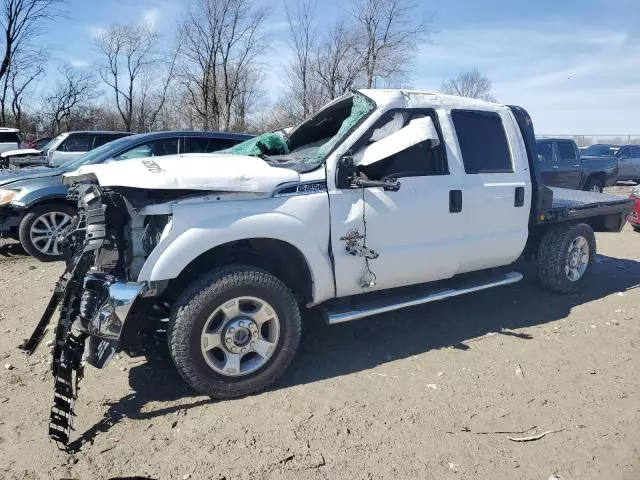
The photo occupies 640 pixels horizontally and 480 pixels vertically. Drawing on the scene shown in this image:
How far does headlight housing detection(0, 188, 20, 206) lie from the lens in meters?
6.79

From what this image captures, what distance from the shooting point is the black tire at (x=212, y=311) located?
3.21 m

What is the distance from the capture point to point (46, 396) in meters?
3.41

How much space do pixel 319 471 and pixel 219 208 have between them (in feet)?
5.47

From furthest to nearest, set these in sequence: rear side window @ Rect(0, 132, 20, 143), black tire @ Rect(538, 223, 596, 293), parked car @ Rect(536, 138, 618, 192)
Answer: rear side window @ Rect(0, 132, 20, 143), parked car @ Rect(536, 138, 618, 192), black tire @ Rect(538, 223, 596, 293)

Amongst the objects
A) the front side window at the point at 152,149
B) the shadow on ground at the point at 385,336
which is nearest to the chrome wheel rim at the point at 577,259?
the shadow on ground at the point at 385,336

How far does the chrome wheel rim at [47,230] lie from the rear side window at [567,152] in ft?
34.9

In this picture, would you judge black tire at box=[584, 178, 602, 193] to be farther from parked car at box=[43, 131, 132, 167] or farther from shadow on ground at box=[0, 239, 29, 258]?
shadow on ground at box=[0, 239, 29, 258]

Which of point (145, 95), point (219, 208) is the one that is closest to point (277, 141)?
point (219, 208)

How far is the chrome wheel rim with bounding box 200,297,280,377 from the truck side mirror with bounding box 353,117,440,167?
1.29m

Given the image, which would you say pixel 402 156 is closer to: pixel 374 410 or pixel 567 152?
pixel 374 410

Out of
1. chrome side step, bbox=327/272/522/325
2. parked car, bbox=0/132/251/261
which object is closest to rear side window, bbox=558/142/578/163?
chrome side step, bbox=327/272/522/325

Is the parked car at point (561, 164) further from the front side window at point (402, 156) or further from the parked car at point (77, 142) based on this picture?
→ the parked car at point (77, 142)

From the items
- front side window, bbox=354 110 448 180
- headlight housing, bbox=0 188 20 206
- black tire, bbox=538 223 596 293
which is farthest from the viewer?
headlight housing, bbox=0 188 20 206

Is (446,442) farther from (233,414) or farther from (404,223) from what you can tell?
(404,223)
